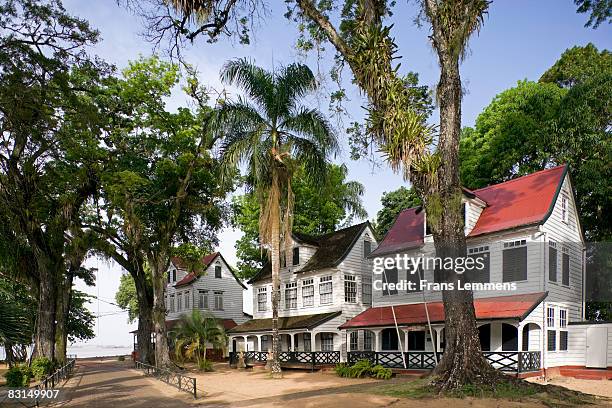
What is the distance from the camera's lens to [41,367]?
2114 cm

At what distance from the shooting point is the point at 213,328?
32781 millimetres

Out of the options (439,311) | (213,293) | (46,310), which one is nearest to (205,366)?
(46,310)

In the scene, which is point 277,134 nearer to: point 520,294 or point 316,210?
point 520,294

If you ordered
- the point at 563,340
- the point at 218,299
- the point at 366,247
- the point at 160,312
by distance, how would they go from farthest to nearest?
the point at 218,299 → the point at 366,247 → the point at 160,312 → the point at 563,340

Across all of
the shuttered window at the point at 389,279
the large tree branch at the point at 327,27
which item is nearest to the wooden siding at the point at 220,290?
the shuttered window at the point at 389,279

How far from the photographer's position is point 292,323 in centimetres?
3117

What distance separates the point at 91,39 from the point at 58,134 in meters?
3.19

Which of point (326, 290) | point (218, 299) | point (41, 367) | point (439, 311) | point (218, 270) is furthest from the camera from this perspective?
point (218, 270)

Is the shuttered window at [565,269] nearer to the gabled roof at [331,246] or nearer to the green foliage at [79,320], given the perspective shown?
the gabled roof at [331,246]

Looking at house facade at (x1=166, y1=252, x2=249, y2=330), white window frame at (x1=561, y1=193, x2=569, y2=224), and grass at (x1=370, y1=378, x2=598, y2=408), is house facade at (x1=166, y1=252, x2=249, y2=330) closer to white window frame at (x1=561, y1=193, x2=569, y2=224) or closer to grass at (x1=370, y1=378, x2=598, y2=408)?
white window frame at (x1=561, y1=193, x2=569, y2=224)

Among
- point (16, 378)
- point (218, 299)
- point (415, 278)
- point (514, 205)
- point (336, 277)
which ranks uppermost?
point (514, 205)

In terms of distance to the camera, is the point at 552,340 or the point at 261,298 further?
the point at 261,298

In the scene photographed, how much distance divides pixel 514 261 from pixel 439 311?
3.93 metres

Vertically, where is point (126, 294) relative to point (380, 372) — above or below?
below
